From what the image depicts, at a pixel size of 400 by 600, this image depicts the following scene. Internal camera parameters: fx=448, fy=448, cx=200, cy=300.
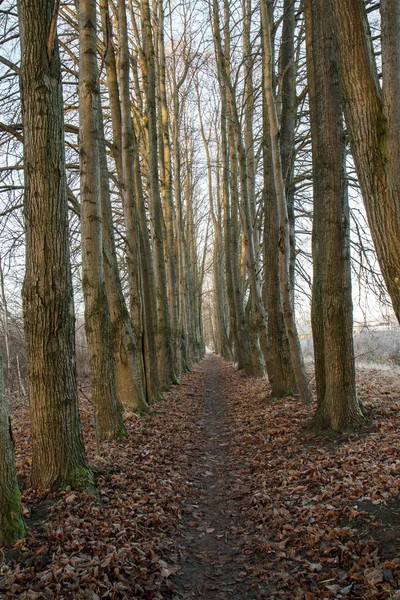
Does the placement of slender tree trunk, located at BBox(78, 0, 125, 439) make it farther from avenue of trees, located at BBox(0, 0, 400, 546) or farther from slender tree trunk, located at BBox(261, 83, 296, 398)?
slender tree trunk, located at BBox(261, 83, 296, 398)

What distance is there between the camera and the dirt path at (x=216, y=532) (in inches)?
138

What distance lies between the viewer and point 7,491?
11.6ft

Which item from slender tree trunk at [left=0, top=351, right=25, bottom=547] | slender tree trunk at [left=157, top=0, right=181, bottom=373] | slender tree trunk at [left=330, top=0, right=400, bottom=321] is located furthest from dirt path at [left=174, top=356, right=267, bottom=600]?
slender tree trunk at [left=157, top=0, right=181, bottom=373]

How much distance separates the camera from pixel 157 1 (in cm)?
1377

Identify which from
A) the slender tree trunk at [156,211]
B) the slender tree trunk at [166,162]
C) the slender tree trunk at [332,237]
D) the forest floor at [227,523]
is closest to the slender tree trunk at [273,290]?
the forest floor at [227,523]

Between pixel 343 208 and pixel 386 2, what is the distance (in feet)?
9.33

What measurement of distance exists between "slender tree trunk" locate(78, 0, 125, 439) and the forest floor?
52.1 inches

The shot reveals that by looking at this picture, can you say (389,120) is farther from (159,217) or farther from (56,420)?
(159,217)

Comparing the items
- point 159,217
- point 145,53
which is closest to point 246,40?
point 145,53

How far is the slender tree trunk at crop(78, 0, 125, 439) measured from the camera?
6719 millimetres

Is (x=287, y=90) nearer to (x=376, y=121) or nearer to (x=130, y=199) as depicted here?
(x=130, y=199)

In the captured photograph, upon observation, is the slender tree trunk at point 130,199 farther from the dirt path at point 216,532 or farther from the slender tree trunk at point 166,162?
the slender tree trunk at point 166,162

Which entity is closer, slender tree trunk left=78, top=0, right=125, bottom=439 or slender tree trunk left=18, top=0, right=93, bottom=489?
slender tree trunk left=18, top=0, right=93, bottom=489

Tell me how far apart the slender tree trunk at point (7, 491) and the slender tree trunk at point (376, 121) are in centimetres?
318
